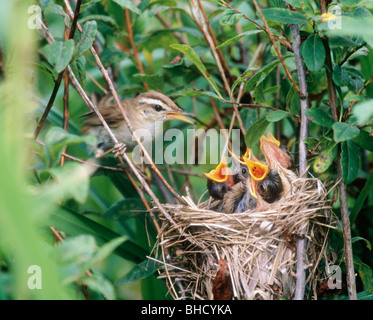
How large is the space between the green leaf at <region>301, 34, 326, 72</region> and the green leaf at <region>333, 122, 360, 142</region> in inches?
9.8

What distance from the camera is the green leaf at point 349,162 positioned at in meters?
1.77

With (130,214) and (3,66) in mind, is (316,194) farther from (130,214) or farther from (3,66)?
(3,66)

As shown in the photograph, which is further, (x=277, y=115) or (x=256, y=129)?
(x=256, y=129)

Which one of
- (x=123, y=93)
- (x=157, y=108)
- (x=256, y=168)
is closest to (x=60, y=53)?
(x=256, y=168)

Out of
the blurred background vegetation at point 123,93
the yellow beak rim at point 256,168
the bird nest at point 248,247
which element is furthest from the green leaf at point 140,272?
the yellow beak rim at point 256,168

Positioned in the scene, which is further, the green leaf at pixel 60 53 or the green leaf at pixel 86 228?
the green leaf at pixel 86 228

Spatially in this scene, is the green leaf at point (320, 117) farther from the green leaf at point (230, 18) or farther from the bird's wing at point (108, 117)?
the bird's wing at point (108, 117)

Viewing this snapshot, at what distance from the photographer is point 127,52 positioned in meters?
2.83

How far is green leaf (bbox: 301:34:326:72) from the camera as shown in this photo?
171 cm

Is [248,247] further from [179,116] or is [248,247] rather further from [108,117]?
[108,117]

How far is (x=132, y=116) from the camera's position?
3164 millimetres

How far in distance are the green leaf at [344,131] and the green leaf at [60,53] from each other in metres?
0.93

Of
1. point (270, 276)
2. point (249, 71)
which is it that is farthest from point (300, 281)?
point (249, 71)

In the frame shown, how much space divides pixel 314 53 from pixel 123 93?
1.44m
